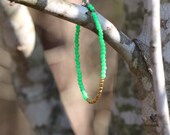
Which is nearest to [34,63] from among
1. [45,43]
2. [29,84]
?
[29,84]

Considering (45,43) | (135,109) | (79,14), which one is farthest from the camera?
(45,43)

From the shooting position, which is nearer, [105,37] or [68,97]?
[105,37]

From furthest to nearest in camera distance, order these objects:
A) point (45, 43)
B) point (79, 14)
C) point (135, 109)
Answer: point (45, 43) < point (135, 109) < point (79, 14)

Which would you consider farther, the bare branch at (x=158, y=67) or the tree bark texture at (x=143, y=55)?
the tree bark texture at (x=143, y=55)

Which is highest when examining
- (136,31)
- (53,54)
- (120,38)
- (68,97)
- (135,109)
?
(120,38)

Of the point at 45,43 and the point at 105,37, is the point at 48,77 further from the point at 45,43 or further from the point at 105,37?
the point at 45,43
